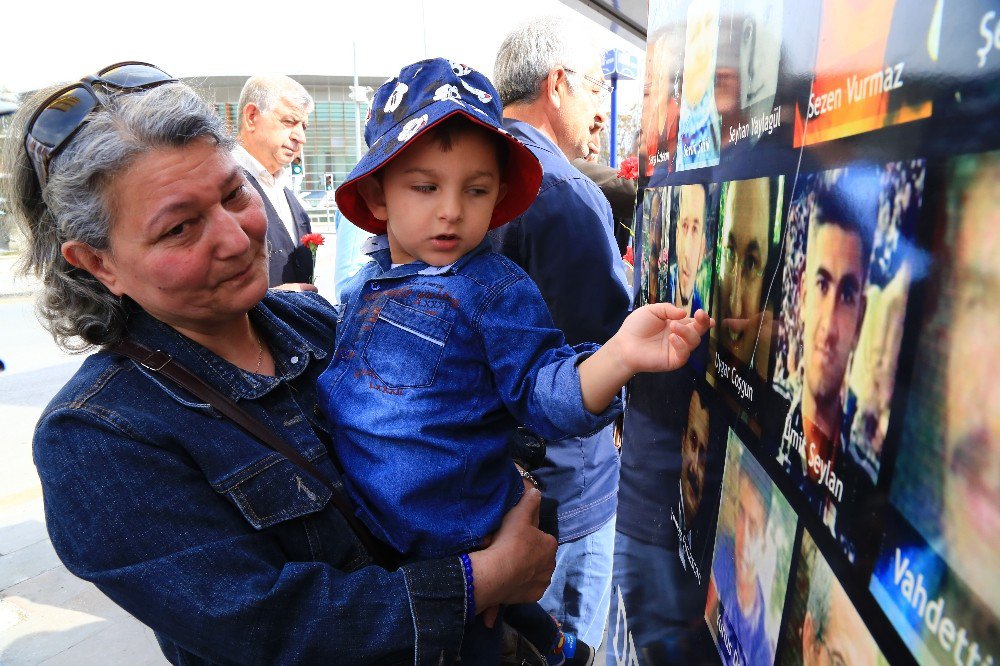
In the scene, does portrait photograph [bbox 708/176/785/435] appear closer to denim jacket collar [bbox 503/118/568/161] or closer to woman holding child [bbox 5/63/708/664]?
woman holding child [bbox 5/63/708/664]

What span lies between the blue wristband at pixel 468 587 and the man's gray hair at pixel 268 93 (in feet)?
12.1

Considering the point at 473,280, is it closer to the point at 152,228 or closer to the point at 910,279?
the point at 152,228

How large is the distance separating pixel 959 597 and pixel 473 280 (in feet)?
3.26

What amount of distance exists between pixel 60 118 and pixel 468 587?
45.7 inches

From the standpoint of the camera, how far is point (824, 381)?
700mm

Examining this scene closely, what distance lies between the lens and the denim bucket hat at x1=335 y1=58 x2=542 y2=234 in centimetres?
136

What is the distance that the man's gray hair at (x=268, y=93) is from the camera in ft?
14.3

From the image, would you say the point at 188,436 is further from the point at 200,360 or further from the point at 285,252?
the point at 285,252

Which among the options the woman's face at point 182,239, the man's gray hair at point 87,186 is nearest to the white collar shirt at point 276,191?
the man's gray hair at point 87,186

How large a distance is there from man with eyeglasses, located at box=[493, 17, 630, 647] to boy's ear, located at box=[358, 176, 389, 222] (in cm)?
70

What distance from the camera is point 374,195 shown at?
1.59 metres

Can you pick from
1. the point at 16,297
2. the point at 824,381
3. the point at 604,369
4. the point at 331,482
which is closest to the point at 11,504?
the point at 331,482

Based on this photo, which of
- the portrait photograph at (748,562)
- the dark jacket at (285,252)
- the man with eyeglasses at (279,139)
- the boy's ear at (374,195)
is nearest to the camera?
the portrait photograph at (748,562)

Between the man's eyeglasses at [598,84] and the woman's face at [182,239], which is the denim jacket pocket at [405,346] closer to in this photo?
the woman's face at [182,239]
